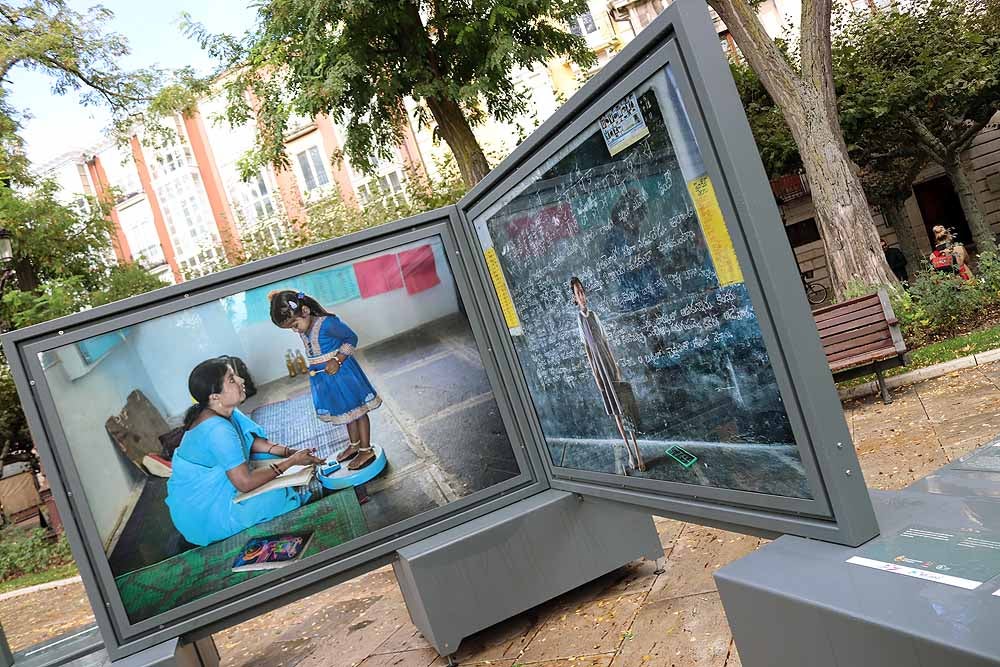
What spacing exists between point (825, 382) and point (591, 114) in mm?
1547

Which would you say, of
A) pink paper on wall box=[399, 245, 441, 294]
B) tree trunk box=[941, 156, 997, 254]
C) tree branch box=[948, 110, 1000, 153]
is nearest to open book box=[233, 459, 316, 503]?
pink paper on wall box=[399, 245, 441, 294]

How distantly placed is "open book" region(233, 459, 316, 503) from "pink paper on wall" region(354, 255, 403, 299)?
116 centimetres

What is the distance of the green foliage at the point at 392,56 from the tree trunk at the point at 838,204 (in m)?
4.18

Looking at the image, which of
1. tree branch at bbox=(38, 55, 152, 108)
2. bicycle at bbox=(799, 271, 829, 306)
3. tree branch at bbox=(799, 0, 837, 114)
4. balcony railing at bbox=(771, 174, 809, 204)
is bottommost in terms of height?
bicycle at bbox=(799, 271, 829, 306)

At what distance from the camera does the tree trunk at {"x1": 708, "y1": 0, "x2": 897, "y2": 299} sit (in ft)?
39.5

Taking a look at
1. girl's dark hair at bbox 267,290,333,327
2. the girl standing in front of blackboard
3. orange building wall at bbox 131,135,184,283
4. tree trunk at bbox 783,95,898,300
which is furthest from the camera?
orange building wall at bbox 131,135,184,283

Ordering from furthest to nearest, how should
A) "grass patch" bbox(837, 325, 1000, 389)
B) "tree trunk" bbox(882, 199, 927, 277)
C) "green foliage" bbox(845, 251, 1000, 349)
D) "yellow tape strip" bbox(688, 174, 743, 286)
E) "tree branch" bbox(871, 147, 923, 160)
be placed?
"tree trunk" bbox(882, 199, 927, 277) → "tree branch" bbox(871, 147, 923, 160) → "green foliage" bbox(845, 251, 1000, 349) → "grass patch" bbox(837, 325, 1000, 389) → "yellow tape strip" bbox(688, 174, 743, 286)

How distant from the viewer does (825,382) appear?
2.81 metres

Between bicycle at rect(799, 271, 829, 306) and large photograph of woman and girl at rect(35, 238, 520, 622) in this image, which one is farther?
bicycle at rect(799, 271, 829, 306)

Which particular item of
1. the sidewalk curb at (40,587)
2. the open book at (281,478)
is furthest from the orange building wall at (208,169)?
the open book at (281,478)

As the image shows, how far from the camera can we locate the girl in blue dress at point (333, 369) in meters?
5.22

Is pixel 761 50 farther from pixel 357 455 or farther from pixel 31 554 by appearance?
pixel 31 554

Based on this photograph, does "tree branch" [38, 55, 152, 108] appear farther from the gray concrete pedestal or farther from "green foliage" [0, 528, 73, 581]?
the gray concrete pedestal

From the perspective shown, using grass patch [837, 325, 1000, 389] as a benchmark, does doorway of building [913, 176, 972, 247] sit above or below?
above
